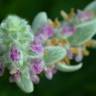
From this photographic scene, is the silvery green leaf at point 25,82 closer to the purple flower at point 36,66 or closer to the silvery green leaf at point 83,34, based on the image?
the purple flower at point 36,66

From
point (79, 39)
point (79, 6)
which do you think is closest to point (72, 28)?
point (79, 39)

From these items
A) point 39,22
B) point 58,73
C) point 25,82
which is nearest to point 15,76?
point 25,82

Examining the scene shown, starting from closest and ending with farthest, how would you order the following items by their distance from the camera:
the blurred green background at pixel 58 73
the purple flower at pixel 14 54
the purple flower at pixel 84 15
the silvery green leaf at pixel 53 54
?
the purple flower at pixel 14 54
the silvery green leaf at pixel 53 54
the purple flower at pixel 84 15
the blurred green background at pixel 58 73

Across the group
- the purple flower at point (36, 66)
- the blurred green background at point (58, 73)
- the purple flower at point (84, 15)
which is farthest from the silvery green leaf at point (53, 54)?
the blurred green background at point (58, 73)

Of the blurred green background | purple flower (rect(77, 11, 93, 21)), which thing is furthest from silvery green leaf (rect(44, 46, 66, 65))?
the blurred green background

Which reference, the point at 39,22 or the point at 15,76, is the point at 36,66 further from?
the point at 39,22

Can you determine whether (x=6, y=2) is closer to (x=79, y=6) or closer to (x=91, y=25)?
(x=79, y=6)

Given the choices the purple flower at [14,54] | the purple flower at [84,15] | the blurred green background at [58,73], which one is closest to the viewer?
Answer: the purple flower at [14,54]
